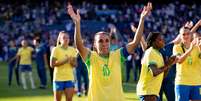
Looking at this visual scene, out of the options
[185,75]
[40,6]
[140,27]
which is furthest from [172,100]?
[40,6]

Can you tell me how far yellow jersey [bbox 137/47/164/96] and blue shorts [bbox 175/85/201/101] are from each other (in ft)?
4.99

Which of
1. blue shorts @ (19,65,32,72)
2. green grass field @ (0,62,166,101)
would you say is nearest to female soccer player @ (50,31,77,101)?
green grass field @ (0,62,166,101)

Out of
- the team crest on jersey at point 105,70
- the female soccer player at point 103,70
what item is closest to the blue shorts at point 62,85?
the female soccer player at point 103,70

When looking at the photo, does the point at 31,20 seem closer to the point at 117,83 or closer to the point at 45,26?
the point at 45,26

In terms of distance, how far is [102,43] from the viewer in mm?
8516

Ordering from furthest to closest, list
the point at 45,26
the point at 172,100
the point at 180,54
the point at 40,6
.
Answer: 1. the point at 40,6
2. the point at 45,26
3. the point at 172,100
4. the point at 180,54

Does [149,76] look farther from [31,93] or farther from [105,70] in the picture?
[31,93]

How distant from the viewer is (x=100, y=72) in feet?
28.3

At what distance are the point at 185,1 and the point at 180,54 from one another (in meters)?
39.2

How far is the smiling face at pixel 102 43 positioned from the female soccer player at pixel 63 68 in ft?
17.4

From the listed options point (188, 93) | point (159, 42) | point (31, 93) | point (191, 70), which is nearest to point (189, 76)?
point (191, 70)

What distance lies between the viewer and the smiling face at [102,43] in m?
8.48

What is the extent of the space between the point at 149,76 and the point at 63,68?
4.19 m

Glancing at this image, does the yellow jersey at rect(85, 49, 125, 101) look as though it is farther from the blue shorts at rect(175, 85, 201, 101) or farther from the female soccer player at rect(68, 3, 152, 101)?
the blue shorts at rect(175, 85, 201, 101)
